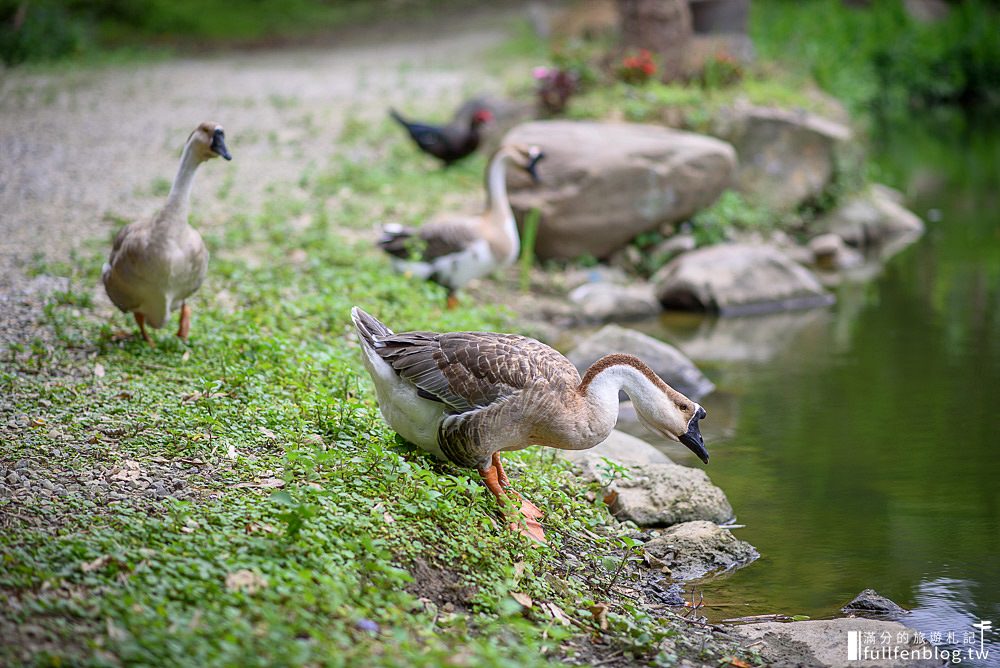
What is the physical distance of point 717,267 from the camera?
35.8 feet

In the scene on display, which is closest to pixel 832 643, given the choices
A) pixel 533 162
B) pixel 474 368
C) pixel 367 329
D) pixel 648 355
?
pixel 474 368

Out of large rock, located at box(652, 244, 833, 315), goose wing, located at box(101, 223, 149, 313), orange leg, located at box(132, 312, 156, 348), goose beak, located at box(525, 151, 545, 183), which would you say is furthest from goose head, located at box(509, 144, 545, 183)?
orange leg, located at box(132, 312, 156, 348)

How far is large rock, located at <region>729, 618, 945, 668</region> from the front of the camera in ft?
14.8

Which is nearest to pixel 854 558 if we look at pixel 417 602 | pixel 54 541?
pixel 417 602

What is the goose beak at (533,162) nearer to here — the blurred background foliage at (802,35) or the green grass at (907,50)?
the blurred background foliage at (802,35)

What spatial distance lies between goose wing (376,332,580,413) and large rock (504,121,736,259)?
251 inches

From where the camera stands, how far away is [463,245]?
8805 millimetres

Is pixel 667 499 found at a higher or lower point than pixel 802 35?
lower

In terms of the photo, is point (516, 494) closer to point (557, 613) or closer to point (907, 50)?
point (557, 613)

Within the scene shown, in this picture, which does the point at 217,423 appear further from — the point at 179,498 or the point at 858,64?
the point at 858,64

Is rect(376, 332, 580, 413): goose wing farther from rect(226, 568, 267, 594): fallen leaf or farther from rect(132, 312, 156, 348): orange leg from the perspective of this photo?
rect(132, 312, 156, 348): orange leg

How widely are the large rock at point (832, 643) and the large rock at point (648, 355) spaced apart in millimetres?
3498

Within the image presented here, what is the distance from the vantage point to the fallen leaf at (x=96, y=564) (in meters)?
3.85

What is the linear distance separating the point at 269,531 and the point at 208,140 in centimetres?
312
